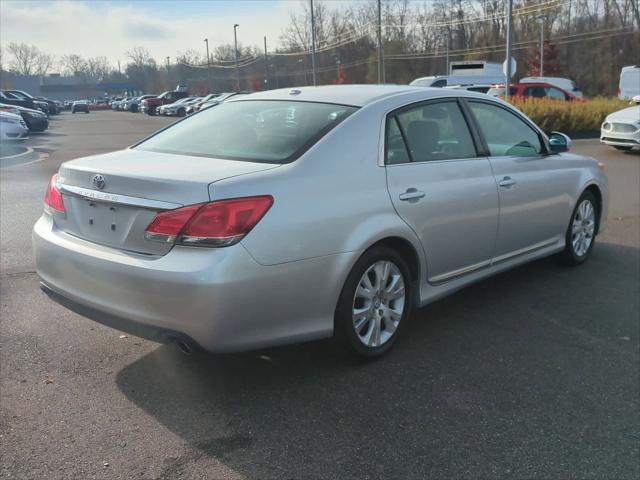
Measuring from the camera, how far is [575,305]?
4801mm

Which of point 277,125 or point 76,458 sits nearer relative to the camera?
point 76,458

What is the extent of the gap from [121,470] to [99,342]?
57.5 inches

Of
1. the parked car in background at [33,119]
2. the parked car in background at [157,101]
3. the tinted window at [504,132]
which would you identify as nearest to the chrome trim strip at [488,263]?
the tinted window at [504,132]

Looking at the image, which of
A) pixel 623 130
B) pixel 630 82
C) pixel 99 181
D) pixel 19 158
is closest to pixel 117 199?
pixel 99 181

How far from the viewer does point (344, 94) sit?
13.4 feet

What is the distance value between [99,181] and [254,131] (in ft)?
3.29

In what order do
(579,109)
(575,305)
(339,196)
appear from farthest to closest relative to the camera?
1. (579,109)
2. (575,305)
3. (339,196)

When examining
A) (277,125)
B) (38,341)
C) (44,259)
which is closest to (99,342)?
(38,341)

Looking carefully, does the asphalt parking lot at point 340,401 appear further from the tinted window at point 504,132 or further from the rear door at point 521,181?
the tinted window at point 504,132

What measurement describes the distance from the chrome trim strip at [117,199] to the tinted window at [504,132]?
2575 millimetres

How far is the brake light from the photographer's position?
2930 mm

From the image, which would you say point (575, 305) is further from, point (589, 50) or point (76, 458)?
point (589, 50)

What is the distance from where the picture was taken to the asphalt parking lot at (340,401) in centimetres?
275

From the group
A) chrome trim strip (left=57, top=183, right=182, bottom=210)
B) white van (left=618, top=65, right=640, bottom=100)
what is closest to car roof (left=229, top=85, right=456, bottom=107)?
chrome trim strip (left=57, top=183, right=182, bottom=210)
